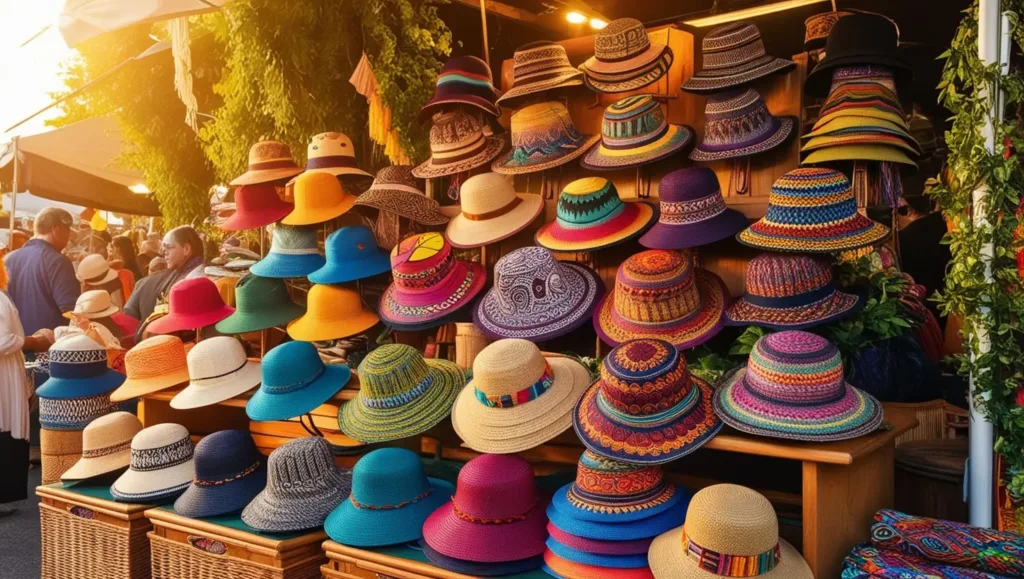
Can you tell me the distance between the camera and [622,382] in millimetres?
2215

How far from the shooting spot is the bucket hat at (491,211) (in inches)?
121

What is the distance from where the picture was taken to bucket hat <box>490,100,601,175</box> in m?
3.09

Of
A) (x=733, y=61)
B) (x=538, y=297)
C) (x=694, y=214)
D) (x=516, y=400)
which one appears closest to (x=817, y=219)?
(x=694, y=214)

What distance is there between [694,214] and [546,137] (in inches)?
27.9

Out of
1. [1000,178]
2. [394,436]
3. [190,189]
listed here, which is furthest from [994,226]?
[190,189]

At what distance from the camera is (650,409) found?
2221 millimetres

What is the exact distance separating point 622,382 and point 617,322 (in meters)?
0.48

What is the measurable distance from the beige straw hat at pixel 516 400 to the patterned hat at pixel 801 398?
53 centimetres

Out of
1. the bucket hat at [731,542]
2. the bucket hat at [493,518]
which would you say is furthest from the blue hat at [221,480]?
the bucket hat at [731,542]

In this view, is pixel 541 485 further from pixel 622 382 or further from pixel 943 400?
pixel 943 400

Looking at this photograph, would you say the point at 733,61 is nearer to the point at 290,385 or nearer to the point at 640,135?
the point at 640,135

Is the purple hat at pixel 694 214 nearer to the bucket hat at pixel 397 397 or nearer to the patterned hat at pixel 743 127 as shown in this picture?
the patterned hat at pixel 743 127

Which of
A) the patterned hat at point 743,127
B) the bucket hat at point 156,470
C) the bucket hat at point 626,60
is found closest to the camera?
the patterned hat at point 743,127

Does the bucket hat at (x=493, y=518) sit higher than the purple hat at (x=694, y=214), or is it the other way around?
the purple hat at (x=694, y=214)
